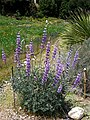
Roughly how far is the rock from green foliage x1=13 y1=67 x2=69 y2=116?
8.0 inches

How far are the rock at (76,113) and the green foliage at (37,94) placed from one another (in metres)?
0.20

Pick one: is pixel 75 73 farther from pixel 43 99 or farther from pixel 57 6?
pixel 57 6

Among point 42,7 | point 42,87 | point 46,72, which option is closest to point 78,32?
point 42,87

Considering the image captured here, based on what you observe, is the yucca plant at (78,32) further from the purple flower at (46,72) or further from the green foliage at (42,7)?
the green foliage at (42,7)

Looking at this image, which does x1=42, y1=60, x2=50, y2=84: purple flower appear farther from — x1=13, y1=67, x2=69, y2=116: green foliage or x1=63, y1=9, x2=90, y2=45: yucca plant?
x1=63, y1=9, x2=90, y2=45: yucca plant

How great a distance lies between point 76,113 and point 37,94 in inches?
30.0

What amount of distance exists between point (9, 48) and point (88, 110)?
665 cm

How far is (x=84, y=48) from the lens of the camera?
24.5ft

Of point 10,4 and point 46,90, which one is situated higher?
point 46,90

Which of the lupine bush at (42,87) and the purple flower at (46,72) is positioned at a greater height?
the purple flower at (46,72)

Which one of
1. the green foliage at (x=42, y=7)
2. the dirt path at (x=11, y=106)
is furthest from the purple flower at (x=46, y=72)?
the green foliage at (x=42, y=7)

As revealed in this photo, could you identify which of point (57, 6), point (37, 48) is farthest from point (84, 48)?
point (57, 6)

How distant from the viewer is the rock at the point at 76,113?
5.98m

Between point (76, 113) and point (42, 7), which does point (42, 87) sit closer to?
point (76, 113)
